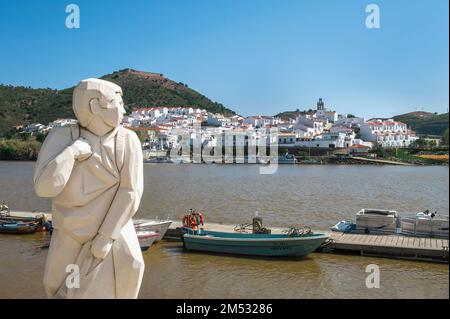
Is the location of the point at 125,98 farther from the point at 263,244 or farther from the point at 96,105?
the point at 96,105

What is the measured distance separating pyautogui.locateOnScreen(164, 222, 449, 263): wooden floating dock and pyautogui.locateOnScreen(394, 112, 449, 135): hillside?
6741 cm

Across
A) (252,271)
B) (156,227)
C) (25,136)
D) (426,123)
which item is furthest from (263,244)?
(426,123)

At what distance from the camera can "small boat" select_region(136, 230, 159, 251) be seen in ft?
38.1

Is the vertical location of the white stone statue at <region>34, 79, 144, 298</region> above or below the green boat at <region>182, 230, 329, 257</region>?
above

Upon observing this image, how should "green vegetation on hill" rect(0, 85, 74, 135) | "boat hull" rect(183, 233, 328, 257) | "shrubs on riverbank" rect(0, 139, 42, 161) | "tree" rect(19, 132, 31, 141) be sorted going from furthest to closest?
"green vegetation on hill" rect(0, 85, 74, 135) → "tree" rect(19, 132, 31, 141) → "shrubs on riverbank" rect(0, 139, 42, 161) → "boat hull" rect(183, 233, 328, 257)

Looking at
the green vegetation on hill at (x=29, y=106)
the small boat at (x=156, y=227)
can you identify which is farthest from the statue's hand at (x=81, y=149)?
the green vegetation on hill at (x=29, y=106)

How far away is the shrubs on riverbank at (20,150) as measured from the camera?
55.9 m

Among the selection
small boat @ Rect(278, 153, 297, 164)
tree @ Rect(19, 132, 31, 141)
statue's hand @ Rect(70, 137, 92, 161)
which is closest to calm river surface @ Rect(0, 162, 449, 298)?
statue's hand @ Rect(70, 137, 92, 161)

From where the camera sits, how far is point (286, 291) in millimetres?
8789

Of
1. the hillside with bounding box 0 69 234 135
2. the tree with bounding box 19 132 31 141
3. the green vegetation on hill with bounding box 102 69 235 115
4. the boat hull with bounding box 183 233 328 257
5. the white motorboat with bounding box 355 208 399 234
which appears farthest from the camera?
the green vegetation on hill with bounding box 102 69 235 115

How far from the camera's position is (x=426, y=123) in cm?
9475

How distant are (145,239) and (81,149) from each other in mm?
9159

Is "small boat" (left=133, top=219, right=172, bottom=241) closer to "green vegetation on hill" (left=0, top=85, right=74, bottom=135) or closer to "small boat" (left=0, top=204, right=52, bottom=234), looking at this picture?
Answer: "small boat" (left=0, top=204, right=52, bottom=234)
